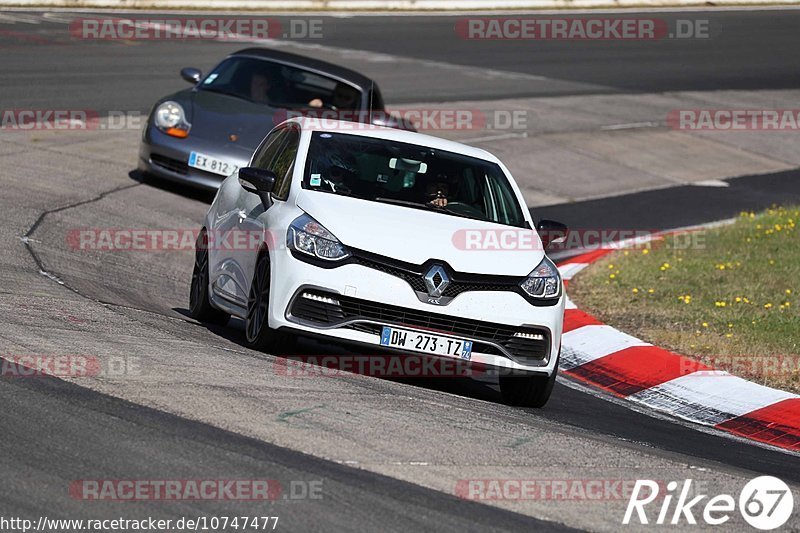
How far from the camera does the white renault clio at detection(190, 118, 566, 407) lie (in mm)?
7891

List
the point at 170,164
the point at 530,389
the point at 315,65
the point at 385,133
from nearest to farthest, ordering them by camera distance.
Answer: the point at 530,389 → the point at 385,133 → the point at 170,164 → the point at 315,65

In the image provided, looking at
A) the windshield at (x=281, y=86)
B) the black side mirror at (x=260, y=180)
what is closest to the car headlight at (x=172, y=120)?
the windshield at (x=281, y=86)

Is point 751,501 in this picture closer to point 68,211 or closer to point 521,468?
point 521,468

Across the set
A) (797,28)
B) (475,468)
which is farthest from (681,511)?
(797,28)

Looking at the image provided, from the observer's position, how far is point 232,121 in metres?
14.4

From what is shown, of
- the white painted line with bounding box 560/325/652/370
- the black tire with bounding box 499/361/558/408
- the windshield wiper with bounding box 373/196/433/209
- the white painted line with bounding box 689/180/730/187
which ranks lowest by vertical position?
the white painted line with bounding box 689/180/730/187

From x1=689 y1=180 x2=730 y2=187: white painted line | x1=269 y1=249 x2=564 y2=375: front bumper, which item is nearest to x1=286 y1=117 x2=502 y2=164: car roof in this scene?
x1=269 y1=249 x2=564 y2=375: front bumper

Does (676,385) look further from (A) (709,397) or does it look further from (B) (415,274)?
(B) (415,274)

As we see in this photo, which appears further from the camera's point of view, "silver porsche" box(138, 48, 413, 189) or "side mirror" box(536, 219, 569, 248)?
"silver porsche" box(138, 48, 413, 189)

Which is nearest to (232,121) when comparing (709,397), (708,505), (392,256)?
(709,397)

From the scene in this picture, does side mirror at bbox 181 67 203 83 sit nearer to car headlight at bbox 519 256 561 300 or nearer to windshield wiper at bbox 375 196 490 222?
windshield wiper at bbox 375 196 490 222

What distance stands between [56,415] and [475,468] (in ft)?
5.93

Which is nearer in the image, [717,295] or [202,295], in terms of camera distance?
[202,295]

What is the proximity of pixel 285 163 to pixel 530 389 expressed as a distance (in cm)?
219
